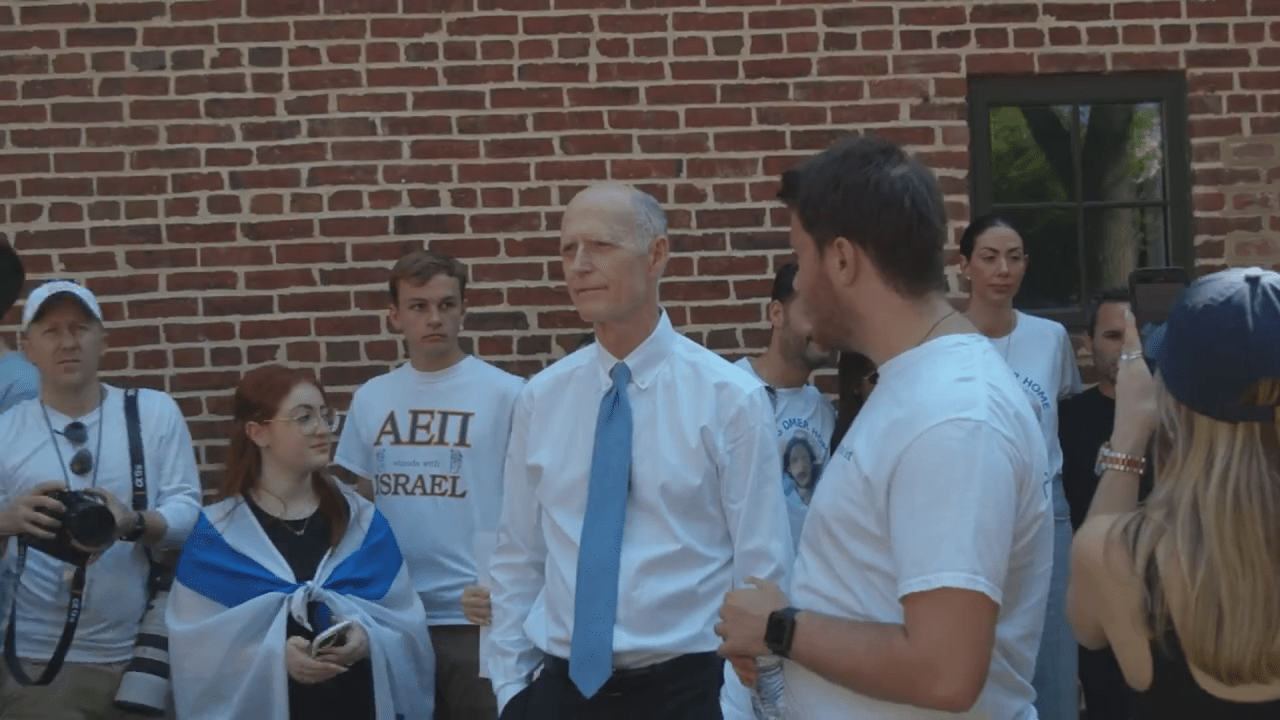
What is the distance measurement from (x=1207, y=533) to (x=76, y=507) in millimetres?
3138

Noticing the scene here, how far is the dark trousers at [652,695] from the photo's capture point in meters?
3.14

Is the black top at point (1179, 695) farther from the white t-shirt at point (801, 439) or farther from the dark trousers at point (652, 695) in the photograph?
the white t-shirt at point (801, 439)

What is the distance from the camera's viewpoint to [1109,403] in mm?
4996

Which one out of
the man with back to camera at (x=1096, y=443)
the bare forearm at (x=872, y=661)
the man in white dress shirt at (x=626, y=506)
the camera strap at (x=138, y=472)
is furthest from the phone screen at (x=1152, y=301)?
the camera strap at (x=138, y=472)

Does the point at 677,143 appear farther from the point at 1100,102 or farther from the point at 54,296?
the point at 54,296

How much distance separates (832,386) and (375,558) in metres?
1.79

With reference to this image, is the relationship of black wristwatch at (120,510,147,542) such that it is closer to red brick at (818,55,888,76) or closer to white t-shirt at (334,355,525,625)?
white t-shirt at (334,355,525,625)

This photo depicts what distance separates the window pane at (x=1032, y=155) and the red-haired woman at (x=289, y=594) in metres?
2.64

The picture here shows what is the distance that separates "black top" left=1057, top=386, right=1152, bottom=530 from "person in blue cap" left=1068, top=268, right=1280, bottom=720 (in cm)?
286

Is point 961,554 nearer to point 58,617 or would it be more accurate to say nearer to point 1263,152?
point 58,617

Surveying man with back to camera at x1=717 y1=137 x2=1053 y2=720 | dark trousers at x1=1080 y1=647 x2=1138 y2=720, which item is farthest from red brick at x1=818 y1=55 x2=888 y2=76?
man with back to camera at x1=717 y1=137 x2=1053 y2=720

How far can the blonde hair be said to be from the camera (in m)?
1.98

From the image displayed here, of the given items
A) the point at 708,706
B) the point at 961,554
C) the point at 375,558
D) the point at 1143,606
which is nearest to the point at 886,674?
the point at 961,554

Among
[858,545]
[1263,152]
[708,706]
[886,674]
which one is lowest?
[708,706]
